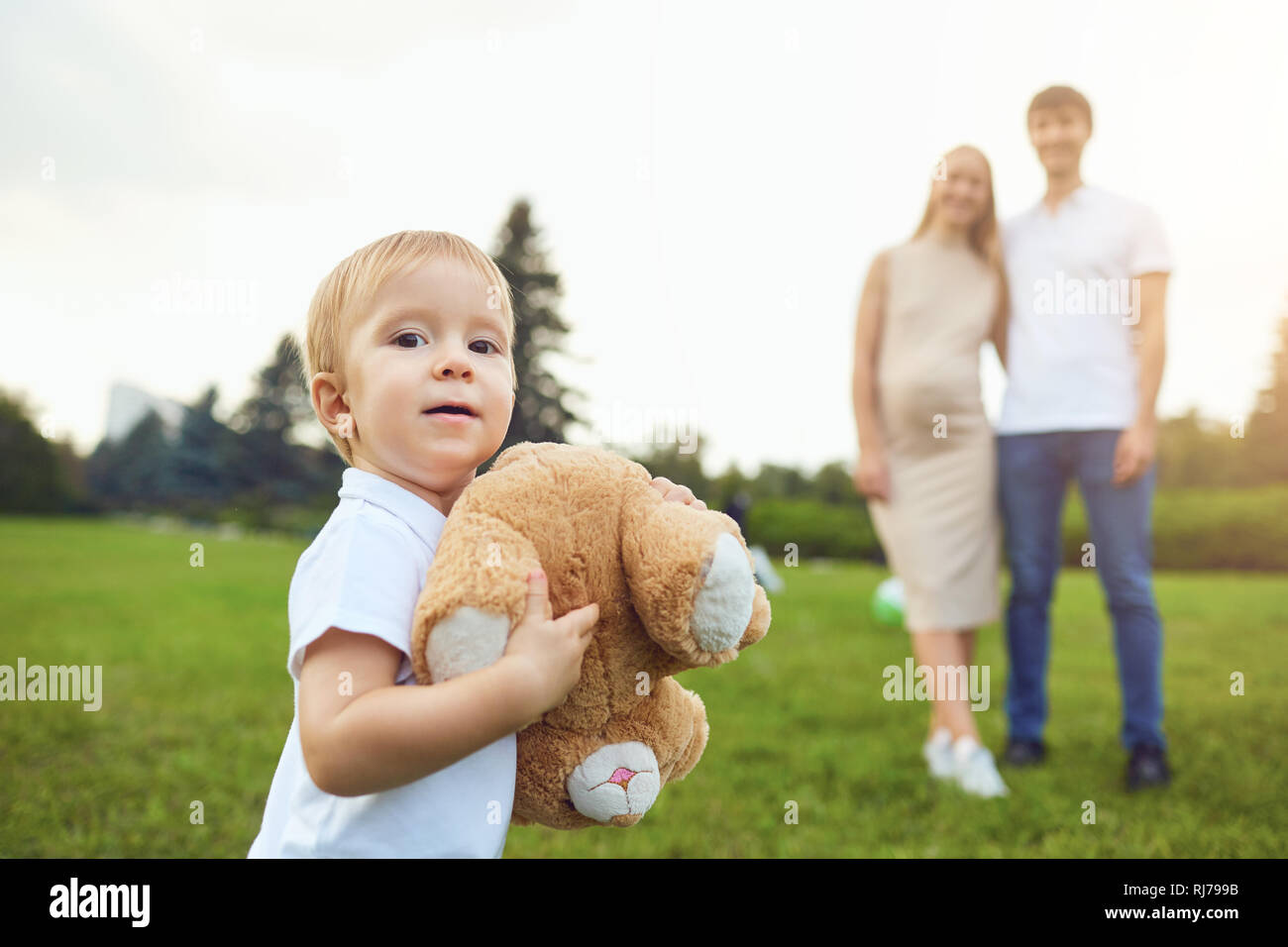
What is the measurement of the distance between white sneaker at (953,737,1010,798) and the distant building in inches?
1198

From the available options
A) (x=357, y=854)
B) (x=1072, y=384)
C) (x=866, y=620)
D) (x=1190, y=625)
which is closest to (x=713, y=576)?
(x=357, y=854)

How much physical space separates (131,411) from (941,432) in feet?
112

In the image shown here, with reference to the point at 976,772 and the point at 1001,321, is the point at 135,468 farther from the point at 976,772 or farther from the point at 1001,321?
the point at 976,772

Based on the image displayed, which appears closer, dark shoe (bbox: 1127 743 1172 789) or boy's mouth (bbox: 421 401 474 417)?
boy's mouth (bbox: 421 401 474 417)

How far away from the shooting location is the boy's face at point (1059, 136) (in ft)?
12.3

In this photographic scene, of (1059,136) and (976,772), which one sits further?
(1059,136)

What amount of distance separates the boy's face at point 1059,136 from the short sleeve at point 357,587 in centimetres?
351

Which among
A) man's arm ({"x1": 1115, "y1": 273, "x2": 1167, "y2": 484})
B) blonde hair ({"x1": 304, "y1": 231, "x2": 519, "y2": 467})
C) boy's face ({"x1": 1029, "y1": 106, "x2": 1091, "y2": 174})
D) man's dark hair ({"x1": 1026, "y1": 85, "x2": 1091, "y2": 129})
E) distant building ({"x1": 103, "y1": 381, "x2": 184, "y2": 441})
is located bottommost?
blonde hair ({"x1": 304, "y1": 231, "x2": 519, "y2": 467})

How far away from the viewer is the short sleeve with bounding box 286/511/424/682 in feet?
3.62

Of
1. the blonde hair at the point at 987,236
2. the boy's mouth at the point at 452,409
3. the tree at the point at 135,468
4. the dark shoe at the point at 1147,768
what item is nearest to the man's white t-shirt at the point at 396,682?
the boy's mouth at the point at 452,409

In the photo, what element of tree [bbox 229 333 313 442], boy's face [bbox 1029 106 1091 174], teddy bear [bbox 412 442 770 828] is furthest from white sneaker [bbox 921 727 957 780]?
tree [bbox 229 333 313 442]

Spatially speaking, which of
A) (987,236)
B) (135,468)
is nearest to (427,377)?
(987,236)

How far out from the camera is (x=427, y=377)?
48.0 inches

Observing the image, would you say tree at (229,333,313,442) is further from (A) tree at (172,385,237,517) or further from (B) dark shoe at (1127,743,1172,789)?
(B) dark shoe at (1127,743,1172,789)
